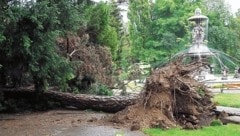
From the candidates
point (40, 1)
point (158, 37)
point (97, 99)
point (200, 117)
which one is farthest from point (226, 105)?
point (158, 37)

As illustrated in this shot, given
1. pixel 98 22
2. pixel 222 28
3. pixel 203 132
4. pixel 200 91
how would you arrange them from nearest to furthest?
pixel 203 132
pixel 200 91
pixel 98 22
pixel 222 28

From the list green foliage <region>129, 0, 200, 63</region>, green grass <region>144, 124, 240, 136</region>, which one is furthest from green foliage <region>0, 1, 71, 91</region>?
green foliage <region>129, 0, 200, 63</region>

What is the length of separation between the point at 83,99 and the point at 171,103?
3.60 metres

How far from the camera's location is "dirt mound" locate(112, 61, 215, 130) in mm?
9000

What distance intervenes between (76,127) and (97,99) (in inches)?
112

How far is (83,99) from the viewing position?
1184 centimetres

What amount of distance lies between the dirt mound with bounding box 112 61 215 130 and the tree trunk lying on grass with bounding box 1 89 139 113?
1.65m

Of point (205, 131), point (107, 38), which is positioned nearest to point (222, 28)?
point (107, 38)

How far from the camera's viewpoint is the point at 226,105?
12523 millimetres

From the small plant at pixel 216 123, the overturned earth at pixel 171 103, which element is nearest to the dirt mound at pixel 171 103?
the overturned earth at pixel 171 103

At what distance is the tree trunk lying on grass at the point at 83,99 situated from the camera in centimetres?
A: 1128

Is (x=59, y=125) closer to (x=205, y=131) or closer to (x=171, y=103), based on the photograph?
(x=171, y=103)

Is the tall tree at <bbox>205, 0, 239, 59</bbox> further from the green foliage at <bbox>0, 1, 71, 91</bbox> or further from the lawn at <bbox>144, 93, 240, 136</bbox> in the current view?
the lawn at <bbox>144, 93, 240, 136</bbox>

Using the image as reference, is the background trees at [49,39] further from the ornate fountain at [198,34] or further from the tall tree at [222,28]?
the tall tree at [222,28]
